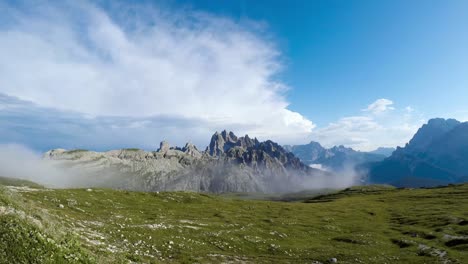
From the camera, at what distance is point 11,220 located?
17.3m

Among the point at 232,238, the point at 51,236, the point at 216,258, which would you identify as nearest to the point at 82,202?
the point at 232,238

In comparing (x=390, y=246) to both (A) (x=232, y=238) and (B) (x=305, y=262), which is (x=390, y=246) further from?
(A) (x=232, y=238)

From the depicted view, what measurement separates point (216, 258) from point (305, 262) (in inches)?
513

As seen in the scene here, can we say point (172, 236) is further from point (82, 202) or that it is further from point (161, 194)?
point (161, 194)

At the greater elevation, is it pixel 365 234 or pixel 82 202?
pixel 82 202

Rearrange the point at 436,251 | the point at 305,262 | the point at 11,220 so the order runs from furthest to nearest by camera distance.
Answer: the point at 436,251 → the point at 305,262 → the point at 11,220

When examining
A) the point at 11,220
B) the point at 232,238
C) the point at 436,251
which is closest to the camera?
the point at 11,220

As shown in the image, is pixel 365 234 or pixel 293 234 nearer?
pixel 293 234

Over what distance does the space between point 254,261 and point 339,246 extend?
24871mm

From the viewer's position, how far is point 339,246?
188 feet

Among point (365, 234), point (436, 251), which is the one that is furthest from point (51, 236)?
point (365, 234)

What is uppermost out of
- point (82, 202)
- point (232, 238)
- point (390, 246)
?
point (82, 202)

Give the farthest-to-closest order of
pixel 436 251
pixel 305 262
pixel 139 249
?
pixel 436 251, pixel 305 262, pixel 139 249

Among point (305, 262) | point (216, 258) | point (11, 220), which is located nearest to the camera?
point (11, 220)
